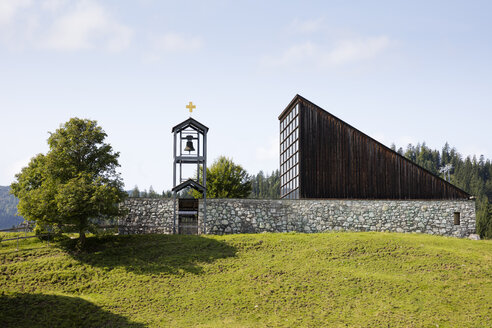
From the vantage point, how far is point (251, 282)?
840 inches

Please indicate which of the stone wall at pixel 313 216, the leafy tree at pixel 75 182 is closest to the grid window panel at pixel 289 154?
the stone wall at pixel 313 216

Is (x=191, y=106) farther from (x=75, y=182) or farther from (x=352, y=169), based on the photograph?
(x=352, y=169)

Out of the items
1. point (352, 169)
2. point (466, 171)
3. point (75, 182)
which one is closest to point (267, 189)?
point (466, 171)

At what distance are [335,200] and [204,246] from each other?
1038cm

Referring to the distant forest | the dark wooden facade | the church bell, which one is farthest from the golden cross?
the distant forest

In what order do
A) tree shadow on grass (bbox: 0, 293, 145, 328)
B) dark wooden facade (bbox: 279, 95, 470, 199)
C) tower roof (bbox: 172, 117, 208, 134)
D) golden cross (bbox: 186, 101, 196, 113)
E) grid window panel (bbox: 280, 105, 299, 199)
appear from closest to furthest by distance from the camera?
tree shadow on grass (bbox: 0, 293, 145, 328) < tower roof (bbox: 172, 117, 208, 134) < golden cross (bbox: 186, 101, 196, 113) < dark wooden facade (bbox: 279, 95, 470, 199) < grid window panel (bbox: 280, 105, 299, 199)

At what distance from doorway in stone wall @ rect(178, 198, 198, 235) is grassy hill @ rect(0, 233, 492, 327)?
1.98 metres

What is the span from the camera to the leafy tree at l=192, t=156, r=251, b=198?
44156mm

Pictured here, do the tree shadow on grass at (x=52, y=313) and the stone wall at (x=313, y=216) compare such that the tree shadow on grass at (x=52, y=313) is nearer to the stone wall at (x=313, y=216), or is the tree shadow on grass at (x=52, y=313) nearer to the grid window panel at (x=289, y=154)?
the stone wall at (x=313, y=216)

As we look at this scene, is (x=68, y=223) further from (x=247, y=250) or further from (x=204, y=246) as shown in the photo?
→ (x=247, y=250)

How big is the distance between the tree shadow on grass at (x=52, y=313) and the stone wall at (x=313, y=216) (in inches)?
429

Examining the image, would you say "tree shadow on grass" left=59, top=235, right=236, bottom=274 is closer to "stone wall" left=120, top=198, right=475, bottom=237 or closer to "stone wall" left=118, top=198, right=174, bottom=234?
"stone wall" left=118, top=198, right=174, bottom=234

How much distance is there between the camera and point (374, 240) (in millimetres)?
26688

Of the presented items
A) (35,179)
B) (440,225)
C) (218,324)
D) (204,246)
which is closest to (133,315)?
(218,324)
